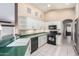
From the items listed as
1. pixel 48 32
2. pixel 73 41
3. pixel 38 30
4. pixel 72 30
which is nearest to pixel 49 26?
pixel 48 32

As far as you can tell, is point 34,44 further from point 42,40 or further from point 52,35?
point 52,35

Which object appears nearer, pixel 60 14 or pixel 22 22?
pixel 60 14

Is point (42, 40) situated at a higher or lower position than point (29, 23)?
lower

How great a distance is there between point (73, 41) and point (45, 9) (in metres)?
1.28

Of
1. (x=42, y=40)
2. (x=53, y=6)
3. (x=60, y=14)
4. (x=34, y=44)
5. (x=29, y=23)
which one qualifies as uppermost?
(x=53, y=6)

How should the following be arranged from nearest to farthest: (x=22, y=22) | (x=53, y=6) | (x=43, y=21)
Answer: (x=53, y=6) < (x=43, y=21) < (x=22, y=22)

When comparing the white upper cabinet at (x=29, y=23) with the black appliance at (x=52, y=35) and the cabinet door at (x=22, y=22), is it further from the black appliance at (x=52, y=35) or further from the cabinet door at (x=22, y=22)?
the black appliance at (x=52, y=35)

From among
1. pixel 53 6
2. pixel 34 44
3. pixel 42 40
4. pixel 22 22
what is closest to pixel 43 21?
pixel 53 6

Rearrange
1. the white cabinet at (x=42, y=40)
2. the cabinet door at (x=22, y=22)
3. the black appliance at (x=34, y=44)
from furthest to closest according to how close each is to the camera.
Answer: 1. the black appliance at (x=34, y=44)
2. the white cabinet at (x=42, y=40)
3. the cabinet door at (x=22, y=22)

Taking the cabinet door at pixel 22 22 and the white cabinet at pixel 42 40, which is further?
the white cabinet at pixel 42 40

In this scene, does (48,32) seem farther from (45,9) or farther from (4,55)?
(4,55)

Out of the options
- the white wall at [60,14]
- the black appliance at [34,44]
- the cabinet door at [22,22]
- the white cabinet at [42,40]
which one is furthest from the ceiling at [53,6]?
the black appliance at [34,44]

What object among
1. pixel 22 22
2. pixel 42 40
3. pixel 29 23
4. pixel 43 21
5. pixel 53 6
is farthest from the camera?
pixel 42 40

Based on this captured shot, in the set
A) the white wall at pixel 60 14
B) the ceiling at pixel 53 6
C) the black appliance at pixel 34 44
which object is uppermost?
the ceiling at pixel 53 6
